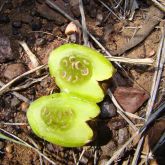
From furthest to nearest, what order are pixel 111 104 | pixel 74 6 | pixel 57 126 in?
pixel 74 6 < pixel 111 104 < pixel 57 126

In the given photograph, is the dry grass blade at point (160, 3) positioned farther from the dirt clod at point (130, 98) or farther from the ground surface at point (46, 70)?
the dirt clod at point (130, 98)

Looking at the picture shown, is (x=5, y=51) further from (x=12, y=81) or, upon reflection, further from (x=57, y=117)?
(x=57, y=117)

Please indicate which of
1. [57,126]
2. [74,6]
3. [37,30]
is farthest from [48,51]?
[57,126]

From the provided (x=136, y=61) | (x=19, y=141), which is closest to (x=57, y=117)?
(x=19, y=141)

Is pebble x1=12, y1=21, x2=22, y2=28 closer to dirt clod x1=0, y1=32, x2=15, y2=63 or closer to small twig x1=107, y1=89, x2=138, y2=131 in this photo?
dirt clod x1=0, y1=32, x2=15, y2=63

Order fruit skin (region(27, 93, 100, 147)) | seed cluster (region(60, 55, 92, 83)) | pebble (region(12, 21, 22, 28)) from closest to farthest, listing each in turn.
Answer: fruit skin (region(27, 93, 100, 147))
seed cluster (region(60, 55, 92, 83))
pebble (region(12, 21, 22, 28))

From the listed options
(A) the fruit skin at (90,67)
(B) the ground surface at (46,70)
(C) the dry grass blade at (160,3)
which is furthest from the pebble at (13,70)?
(C) the dry grass blade at (160,3)

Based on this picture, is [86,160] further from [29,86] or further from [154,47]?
[154,47]

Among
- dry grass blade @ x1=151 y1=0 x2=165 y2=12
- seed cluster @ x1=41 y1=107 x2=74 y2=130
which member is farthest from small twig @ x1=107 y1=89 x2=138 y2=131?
dry grass blade @ x1=151 y1=0 x2=165 y2=12
